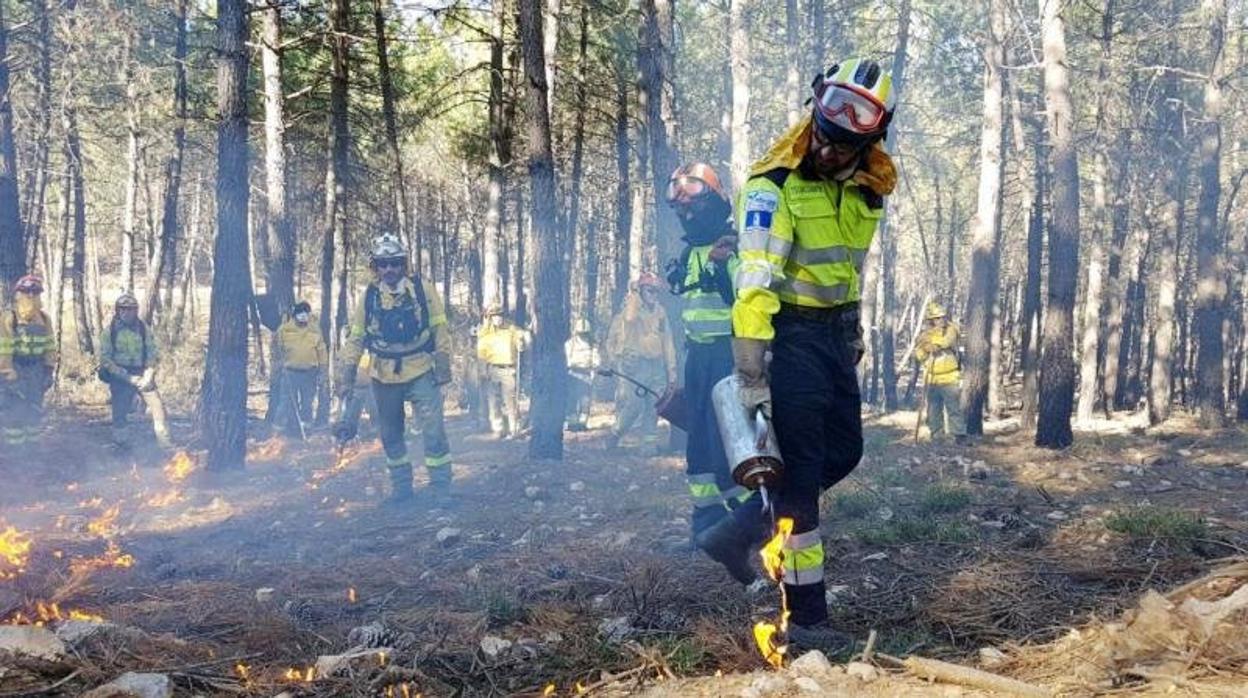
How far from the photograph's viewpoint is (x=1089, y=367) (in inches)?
677

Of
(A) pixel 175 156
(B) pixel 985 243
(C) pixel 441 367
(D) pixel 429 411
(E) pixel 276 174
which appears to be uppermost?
(A) pixel 175 156

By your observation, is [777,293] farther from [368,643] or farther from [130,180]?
[130,180]

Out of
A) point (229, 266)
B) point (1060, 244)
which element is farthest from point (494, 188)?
point (1060, 244)

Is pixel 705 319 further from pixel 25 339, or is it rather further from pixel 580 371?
pixel 580 371

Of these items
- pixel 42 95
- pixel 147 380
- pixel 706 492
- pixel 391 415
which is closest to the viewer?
pixel 706 492

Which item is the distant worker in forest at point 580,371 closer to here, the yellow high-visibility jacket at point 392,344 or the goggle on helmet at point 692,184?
the yellow high-visibility jacket at point 392,344

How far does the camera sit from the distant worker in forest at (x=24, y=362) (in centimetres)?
1179

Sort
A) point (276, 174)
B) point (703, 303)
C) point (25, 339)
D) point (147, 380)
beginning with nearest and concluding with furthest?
1. point (703, 303)
2. point (25, 339)
3. point (147, 380)
4. point (276, 174)

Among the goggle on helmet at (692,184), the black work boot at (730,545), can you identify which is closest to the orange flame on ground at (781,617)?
the black work boot at (730,545)

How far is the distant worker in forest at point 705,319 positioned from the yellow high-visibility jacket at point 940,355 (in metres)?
9.43

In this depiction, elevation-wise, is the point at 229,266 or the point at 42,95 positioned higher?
the point at 42,95

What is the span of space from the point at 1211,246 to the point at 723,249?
12.0 meters

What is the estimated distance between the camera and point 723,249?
6.21 meters

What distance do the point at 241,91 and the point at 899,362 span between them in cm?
3123
